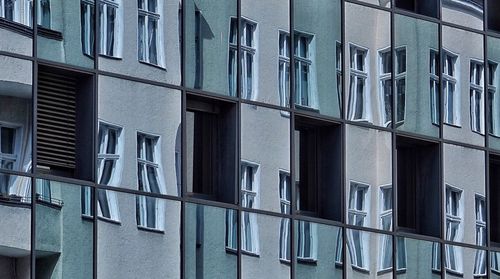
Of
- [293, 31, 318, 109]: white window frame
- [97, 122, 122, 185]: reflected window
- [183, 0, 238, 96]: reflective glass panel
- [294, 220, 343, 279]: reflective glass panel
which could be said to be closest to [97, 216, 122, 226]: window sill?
[97, 122, 122, 185]: reflected window

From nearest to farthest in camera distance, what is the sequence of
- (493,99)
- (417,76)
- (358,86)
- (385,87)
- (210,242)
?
(210,242)
(358,86)
(385,87)
(417,76)
(493,99)

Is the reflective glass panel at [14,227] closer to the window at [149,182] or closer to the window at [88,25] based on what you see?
the window at [149,182]

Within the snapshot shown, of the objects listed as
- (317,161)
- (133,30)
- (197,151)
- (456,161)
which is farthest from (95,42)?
(456,161)

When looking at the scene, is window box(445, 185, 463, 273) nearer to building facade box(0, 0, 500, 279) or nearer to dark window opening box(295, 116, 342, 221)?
building facade box(0, 0, 500, 279)

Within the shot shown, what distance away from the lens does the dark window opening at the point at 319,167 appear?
31578 mm

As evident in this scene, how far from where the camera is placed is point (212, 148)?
3039 cm

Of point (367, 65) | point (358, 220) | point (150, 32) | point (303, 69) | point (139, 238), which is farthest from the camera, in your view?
point (367, 65)

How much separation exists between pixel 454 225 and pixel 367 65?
3.06m

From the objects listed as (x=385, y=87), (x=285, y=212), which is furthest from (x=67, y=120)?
(x=385, y=87)

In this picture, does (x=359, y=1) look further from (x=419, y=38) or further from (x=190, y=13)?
(x=190, y=13)

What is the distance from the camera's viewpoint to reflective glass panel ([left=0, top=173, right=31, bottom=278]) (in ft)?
88.5

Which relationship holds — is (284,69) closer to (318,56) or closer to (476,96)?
(318,56)

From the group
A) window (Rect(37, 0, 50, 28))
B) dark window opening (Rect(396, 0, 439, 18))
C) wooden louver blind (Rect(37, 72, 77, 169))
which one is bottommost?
wooden louver blind (Rect(37, 72, 77, 169))

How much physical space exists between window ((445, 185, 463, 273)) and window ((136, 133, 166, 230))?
240 inches
